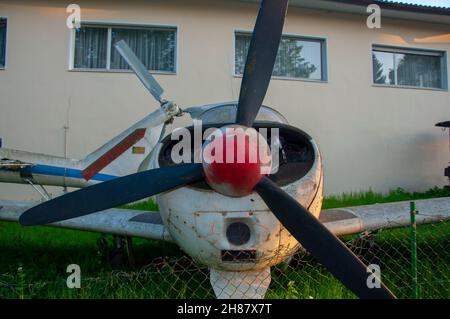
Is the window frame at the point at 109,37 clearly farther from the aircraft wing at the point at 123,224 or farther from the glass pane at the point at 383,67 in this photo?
the glass pane at the point at 383,67

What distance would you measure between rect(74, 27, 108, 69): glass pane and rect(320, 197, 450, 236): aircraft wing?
6.86 meters

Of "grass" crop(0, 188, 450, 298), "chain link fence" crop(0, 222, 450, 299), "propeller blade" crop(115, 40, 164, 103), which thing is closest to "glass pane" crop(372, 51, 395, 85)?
"grass" crop(0, 188, 450, 298)

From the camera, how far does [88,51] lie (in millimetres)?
8695

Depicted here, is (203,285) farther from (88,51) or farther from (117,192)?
(88,51)

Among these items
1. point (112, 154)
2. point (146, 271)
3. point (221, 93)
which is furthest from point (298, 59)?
point (146, 271)

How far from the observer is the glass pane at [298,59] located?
369 inches

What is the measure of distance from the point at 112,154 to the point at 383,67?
7.93 meters

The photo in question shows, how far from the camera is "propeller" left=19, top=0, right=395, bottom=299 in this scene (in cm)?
210

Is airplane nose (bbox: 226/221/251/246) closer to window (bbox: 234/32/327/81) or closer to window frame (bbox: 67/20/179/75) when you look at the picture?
window frame (bbox: 67/20/179/75)

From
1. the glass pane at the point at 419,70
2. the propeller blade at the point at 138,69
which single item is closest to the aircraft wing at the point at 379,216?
the propeller blade at the point at 138,69
